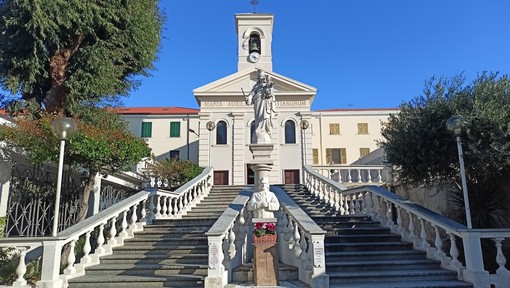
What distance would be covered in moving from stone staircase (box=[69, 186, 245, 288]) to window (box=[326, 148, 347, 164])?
20313 millimetres

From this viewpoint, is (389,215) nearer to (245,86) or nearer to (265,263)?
(265,263)

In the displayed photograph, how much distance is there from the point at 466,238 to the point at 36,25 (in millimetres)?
12055

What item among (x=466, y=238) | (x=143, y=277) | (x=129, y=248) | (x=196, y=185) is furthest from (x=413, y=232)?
(x=196, y=185)

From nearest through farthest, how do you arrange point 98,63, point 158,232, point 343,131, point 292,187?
point 158,232
point 98,63
point 292,187
point 343,131

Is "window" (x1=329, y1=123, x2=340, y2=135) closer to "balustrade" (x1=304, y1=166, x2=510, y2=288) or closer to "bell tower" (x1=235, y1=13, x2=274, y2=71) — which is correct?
"bell tower" (x1=235, y1=13, x2=274, y2=71)

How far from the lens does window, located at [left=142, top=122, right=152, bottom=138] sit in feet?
97.9

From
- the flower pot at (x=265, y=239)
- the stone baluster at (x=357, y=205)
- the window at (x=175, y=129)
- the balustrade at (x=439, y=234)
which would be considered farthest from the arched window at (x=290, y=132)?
the flower pot at (x=265, y=239)

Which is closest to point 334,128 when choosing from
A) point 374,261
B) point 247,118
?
point 247,118

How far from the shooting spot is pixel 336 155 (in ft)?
96.2

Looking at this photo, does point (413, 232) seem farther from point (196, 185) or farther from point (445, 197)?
point (196, 185)

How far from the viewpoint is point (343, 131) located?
29.8m

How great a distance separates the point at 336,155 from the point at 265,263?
933 inches

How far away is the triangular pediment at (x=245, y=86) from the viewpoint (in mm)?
24234

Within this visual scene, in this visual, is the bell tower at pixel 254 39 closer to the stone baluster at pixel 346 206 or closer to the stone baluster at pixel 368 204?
the stone baluster at pixel 346 206
